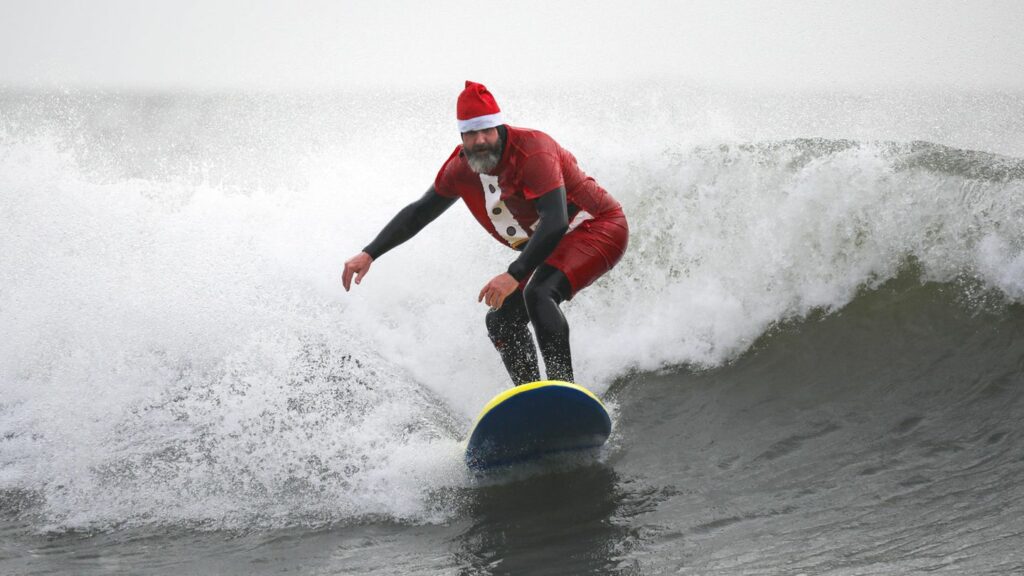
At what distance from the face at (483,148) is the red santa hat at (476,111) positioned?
0.03 meters

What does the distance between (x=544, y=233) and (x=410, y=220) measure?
37.7 inches

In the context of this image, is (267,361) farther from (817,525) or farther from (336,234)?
(817,525)

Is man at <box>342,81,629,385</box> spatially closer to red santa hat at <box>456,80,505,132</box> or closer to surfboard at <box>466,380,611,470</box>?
red santa hat at <box>456,80,505,132</box>

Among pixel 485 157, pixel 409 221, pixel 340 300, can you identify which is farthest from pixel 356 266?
pixel 340 300

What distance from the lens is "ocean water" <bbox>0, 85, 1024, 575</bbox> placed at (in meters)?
3.83

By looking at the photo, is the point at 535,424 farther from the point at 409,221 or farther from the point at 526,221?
the point at 409,221

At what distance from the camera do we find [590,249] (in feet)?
14.5

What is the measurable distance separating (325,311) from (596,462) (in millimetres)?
3062

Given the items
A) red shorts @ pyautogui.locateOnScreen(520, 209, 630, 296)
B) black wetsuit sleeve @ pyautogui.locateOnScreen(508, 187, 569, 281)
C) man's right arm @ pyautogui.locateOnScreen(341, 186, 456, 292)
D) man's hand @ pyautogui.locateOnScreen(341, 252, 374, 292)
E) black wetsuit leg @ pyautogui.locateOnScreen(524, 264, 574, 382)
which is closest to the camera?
black wetsuit sleeve @ pyautogui.locateOnScreen(508, 187, 569, 281)

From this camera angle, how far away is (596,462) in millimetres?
4594

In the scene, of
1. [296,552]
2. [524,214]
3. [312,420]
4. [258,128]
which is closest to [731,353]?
[524,214]

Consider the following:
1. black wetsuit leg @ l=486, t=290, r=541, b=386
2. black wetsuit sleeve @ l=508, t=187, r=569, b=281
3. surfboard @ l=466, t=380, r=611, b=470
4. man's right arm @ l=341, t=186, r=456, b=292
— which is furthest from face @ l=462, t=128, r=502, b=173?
surfboard @ l=466, t=380, r=611, b=470

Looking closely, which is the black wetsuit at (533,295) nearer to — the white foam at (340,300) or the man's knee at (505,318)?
the man's knee at (505,318)

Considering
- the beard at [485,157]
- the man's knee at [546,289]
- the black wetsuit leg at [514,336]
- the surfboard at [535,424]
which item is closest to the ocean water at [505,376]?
the surfboard at [535,424]
